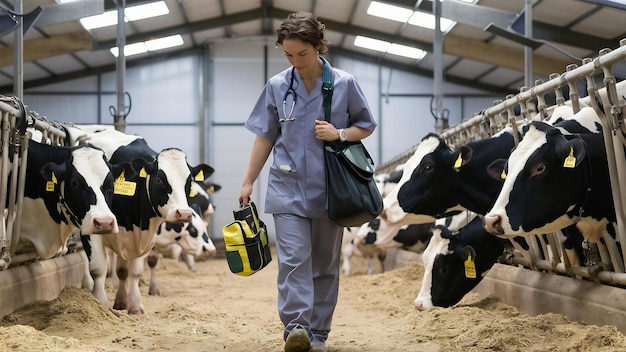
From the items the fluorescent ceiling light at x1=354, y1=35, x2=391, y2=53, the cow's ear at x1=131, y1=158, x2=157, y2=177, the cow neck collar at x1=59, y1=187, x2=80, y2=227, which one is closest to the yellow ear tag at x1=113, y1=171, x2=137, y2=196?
the cow's ear at x1=131, y1=158, x2=157, y2=177

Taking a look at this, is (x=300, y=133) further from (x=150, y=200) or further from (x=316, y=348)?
(x=150, y=200)

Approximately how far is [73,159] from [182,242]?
235 inches

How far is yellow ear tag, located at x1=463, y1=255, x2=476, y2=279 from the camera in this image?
7008 millimetres

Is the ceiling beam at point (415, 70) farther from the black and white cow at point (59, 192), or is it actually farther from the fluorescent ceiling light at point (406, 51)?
the black and white cow at point (59, 192)

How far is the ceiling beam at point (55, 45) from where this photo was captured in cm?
1970

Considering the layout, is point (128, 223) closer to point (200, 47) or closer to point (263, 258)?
point (263, 258)

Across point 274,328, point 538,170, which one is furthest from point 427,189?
point 538,170

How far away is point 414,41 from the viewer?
75.3 feet

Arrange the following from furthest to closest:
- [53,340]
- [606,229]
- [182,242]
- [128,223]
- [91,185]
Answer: [182,242] → [128,223] → [91,185] → [606,229] → [53,340]

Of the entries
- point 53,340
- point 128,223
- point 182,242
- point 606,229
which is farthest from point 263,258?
point 182,242

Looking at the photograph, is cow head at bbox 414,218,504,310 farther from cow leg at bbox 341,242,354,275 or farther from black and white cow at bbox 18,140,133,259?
cow leg at bbox 341,242,354,275

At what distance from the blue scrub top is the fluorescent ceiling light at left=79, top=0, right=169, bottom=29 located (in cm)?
1520

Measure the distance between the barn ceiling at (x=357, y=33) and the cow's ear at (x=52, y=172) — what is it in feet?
21.5

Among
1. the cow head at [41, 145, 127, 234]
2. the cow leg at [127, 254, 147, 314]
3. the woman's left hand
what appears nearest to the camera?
the woman's left hand
